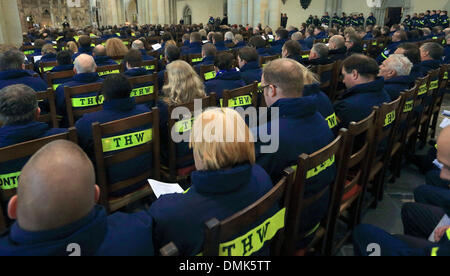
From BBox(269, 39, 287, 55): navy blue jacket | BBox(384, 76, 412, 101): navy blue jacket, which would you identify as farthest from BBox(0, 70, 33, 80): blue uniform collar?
BBox(269, 39, 287, 55): navy blue jacket

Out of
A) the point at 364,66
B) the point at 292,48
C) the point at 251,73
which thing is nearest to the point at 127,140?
the point at 364,66

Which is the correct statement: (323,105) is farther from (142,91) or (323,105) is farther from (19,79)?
(19,79)

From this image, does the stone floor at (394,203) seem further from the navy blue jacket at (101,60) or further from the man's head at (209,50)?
the navy blue jacket at (101,60)

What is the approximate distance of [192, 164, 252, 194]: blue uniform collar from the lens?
126 centimetres

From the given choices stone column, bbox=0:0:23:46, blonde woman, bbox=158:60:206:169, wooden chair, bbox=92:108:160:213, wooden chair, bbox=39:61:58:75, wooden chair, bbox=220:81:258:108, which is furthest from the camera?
stone column, bbox=0:0:23:46

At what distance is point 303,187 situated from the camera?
1635 millimetres

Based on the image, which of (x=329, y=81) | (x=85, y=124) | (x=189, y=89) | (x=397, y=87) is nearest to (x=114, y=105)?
(x=85, y=124)

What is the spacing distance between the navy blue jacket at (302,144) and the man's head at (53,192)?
1056 millimetres

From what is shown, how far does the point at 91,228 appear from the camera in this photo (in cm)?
105

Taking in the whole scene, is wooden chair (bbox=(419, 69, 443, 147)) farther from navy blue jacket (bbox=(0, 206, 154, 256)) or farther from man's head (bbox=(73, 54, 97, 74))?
man's head (bbox=(73, 54, 97, 74))

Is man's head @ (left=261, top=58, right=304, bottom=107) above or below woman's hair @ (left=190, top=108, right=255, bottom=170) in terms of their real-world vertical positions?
above

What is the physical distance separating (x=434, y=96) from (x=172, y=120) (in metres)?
3.43

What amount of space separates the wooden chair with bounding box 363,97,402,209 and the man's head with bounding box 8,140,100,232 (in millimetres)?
A: 2052

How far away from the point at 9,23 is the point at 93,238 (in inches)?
427
